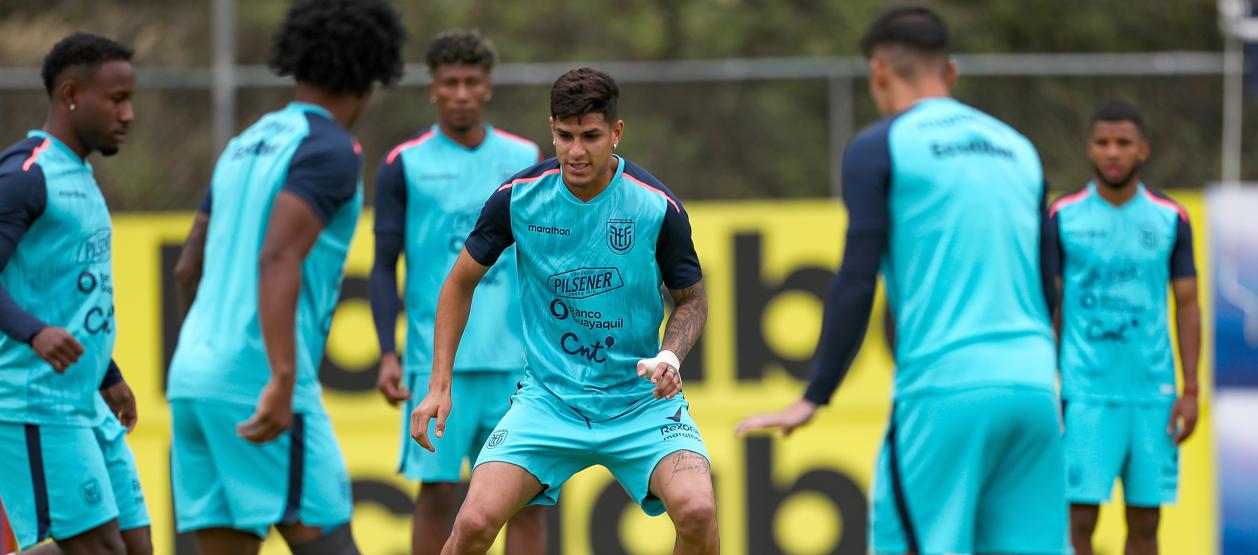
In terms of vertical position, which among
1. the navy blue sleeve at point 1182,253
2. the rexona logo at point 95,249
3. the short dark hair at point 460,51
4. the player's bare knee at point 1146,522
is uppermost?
the short dark hair at point 460,51

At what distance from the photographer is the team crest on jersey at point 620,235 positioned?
5.27m

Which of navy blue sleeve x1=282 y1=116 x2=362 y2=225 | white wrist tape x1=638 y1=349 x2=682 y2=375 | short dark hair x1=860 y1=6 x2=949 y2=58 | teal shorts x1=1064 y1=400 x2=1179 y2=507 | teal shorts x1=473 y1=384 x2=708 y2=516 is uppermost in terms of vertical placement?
short dark hair x1=860 y1=6 x2=949 y2=58

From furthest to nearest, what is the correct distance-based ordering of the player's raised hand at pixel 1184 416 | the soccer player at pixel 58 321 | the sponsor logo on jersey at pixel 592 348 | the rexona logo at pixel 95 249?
the player's raised hand at pixel 1184 416 < the rexona logo at pixel 95 249 < the soccer player at pixel 58 321 < the sponsor logo on jersey at pixel 592 348

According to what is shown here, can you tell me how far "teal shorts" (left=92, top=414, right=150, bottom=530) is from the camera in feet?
18.9

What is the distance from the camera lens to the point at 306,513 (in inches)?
231

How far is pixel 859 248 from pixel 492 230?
1.28 metres

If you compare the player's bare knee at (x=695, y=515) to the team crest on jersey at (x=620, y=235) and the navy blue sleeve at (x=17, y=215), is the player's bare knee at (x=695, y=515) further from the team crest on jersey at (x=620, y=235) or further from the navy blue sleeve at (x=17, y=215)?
the navy blue sleeve at (x=17, y=215)

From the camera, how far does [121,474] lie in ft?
19.0

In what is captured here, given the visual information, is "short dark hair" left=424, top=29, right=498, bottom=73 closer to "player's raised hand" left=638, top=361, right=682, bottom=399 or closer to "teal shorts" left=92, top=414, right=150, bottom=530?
"teal shorts" left=92, top=414, right=150, bottom=530

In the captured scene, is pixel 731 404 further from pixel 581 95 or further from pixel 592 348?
pixel 581 95

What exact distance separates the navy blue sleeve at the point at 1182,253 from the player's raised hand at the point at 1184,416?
0.60 m

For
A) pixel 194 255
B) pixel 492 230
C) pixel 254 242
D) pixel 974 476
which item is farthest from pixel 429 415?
pixel 194 255

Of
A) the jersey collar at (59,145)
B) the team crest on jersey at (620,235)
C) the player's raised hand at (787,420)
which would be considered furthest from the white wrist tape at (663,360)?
the jersey collar at (59,145)

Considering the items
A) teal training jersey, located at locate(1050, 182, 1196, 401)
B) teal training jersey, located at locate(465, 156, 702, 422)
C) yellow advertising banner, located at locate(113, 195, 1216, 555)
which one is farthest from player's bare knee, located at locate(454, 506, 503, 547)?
yellow advertising banner, located at locate(113, 195, 1216, 555)
